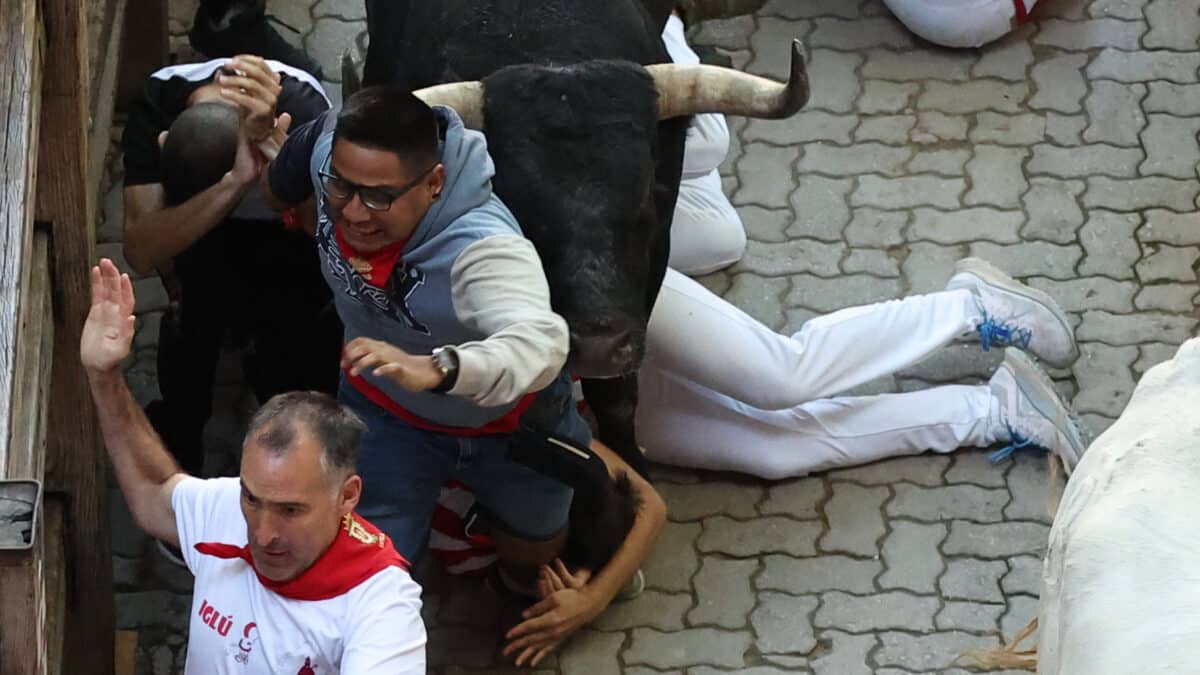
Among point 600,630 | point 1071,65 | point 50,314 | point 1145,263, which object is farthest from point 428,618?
A: point 1071,65

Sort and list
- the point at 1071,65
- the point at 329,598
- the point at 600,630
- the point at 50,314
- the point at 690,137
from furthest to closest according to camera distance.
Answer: the point at 1071,65 < the point at 690,137 < the point at 600,630 < the point at 50,314 < the point at 329,598

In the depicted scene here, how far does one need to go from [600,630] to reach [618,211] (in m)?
1.41

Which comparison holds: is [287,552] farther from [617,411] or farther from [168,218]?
[617,411]

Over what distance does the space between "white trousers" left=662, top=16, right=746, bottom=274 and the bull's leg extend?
0.86m

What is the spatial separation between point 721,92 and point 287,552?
1.87 meters

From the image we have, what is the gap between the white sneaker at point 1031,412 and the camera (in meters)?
5.77

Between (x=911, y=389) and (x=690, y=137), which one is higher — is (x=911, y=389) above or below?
below

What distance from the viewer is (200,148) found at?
4852 mm

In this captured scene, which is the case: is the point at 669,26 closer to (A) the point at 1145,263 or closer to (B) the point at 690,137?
(B) the point at 690,137

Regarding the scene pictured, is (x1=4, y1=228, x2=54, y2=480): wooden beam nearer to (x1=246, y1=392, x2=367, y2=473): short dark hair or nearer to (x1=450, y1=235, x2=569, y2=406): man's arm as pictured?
(x1=246, y1=392, x2=367, y2=473): short dark hair

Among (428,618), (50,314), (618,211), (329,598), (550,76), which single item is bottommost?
(428,618)

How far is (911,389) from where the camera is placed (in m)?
6.18

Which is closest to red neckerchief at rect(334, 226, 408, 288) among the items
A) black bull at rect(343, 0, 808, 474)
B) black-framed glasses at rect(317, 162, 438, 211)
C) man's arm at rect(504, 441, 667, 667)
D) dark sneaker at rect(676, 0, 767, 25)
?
black-framed glasses at rect(317, 162, 438, 211)

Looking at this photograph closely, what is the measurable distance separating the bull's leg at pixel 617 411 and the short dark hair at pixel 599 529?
253 mm
